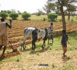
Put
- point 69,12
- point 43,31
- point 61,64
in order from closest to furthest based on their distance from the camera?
point 61,64 → point 43,31 → point 69,12

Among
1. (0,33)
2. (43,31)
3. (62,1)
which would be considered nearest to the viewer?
(0,33)

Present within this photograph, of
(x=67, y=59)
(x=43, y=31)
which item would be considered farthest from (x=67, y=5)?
(x=67, y=59)

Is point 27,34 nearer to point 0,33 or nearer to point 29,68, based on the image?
point 0,33

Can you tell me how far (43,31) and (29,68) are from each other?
16.3 feet

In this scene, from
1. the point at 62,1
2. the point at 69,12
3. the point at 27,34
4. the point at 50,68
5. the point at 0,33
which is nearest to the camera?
the point at 50,68

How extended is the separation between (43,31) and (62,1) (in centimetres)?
939

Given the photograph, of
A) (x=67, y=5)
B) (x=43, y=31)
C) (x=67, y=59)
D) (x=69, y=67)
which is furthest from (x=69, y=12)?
(x=69, y=67)

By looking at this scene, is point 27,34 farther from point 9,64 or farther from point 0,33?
point 9,64

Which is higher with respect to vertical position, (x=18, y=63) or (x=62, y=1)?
(x=62, y=1)

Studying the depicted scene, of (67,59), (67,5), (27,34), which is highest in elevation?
(67,5)

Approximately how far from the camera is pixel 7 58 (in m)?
8.00

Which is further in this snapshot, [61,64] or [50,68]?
[61,64]

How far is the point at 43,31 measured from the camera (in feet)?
36.2

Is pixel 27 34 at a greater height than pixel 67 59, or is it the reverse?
pixel 27 34
